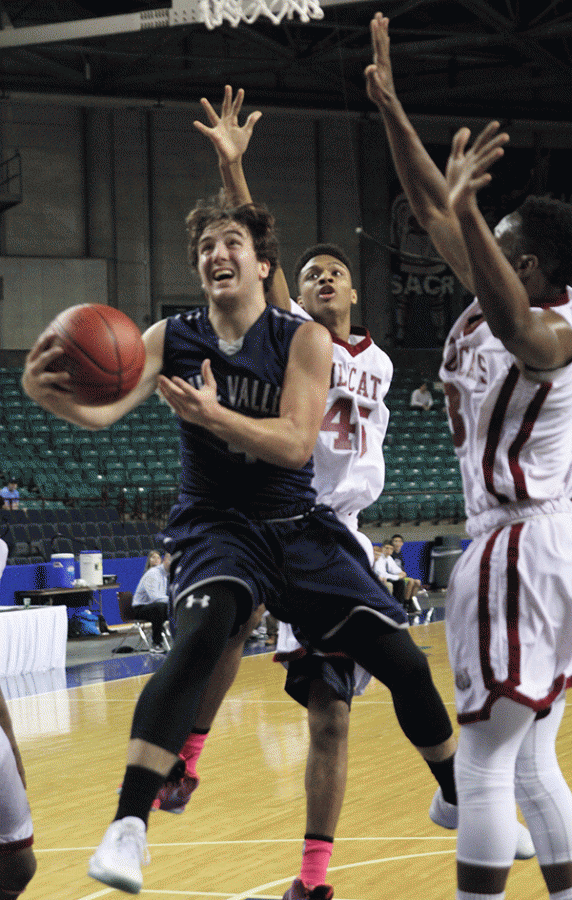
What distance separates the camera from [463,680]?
2.70 metres

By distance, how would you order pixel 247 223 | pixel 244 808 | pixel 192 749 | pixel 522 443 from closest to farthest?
pixel 522 443 < pixel 247 223 < pixel 192 749 < pixel 244 808

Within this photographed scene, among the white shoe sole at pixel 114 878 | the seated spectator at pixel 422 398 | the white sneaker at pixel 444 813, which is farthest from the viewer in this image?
the seated spectator at pixel 422 398

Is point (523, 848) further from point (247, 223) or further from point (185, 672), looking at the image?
point (247, 223)

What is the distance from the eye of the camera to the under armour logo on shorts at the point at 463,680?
106 inches

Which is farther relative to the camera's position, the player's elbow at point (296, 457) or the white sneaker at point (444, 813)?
the white sneaker at point (444, 813)

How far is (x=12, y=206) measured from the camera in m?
21.7

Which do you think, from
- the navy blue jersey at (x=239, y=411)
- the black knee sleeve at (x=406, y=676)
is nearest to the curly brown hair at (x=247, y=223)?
the navy blue jersey at (x=239, y=411)

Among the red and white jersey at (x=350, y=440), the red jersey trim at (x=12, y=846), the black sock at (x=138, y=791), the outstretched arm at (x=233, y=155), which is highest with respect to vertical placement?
the outstretched arm at (x=233, y=155)

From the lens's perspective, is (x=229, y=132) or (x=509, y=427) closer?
(x=509, y=427)

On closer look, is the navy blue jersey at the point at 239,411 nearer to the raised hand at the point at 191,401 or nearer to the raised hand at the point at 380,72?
the raised hand at the point at 191,401

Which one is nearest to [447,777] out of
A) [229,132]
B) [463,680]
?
[463,680]

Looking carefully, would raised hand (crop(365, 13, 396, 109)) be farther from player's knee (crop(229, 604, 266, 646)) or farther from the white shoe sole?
the white shoe sole

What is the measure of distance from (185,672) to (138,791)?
0.28 m

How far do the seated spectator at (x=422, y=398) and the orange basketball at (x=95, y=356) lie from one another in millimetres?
20200
